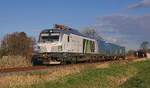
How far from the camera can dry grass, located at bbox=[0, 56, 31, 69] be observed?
65.9ft

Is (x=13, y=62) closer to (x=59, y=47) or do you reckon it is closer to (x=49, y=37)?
(x=49, y=37)

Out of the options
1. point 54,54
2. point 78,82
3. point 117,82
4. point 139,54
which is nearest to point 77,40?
point 54,54

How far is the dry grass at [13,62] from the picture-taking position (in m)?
20.1

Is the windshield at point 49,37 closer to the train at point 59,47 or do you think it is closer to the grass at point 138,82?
the train at point 59,47

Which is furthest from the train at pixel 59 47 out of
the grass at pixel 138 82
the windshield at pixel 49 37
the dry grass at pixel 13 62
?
the grass at pixel 138 82

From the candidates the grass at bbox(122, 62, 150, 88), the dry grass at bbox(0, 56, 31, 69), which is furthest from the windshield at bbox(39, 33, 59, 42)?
the grass at bbox(122, 62, 150, 88)

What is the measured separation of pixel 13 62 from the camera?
21.3 m

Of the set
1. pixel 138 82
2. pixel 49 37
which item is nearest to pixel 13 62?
pixel 49 37

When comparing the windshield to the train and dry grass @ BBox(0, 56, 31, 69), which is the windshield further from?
dry grass @ BBox(0, 56, 31, 69)

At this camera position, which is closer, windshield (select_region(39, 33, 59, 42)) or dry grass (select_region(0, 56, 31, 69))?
dry grass (select_region(0, 56, 31, 69))

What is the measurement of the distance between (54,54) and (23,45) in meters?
15.7

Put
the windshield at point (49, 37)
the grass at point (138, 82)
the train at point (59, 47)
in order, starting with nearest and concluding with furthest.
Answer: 1. the grass at point (138, 82)
2. the train at point (59, 47)
3. the windshield at point (49, 37)

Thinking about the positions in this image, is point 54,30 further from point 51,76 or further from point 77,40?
point 51,76

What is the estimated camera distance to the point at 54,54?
1994 centimetres
